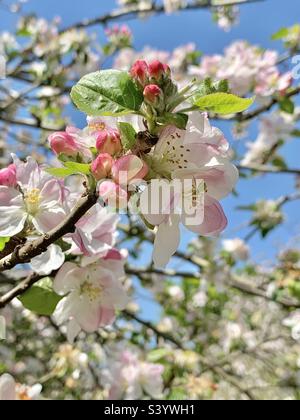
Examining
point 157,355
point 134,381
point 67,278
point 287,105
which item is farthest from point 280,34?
point 67,278

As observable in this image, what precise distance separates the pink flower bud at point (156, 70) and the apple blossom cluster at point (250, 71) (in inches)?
81.6

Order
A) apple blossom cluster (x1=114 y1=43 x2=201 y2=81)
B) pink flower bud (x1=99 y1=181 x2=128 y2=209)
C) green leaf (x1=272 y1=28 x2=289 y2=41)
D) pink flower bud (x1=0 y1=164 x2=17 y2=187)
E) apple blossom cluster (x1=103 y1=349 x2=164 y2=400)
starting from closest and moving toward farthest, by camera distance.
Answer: pink flower bud (x1=99 y1=181 x2=128 y2=209)
pink flower bud (x1=0 y1=164 x2=17 y2=187)
apple blossom cluster (x1=103 y1=349 x2=164 y2=400)
green leaf (x1=272 y1=28 x2=289 y2=41)
apple blossom cluster (x1=114 y1=43 x2=201 y2=81)

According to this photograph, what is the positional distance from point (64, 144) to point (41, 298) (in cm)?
46

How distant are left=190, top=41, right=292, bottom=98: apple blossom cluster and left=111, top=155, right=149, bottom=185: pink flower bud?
2.17 metres

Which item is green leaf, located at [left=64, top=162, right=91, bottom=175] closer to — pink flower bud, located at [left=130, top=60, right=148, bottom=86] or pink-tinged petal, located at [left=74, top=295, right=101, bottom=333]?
pink flower bud, located at [left=130, top=60, right=148, bottom=86]

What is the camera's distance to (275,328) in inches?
271

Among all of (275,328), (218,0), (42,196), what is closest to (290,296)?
(42,196)

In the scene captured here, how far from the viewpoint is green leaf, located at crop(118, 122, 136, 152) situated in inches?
28.6

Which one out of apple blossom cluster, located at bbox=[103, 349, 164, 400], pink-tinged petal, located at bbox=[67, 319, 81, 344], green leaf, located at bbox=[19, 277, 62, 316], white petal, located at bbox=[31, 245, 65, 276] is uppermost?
white petal, located at bbox=[31, 245, 65, 276]

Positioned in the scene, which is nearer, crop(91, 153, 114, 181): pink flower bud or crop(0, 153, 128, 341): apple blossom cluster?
crop(91, 153, 114, 181): pink flower bud

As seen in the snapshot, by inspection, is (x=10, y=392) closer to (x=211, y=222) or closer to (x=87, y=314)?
(x=87, y=314)

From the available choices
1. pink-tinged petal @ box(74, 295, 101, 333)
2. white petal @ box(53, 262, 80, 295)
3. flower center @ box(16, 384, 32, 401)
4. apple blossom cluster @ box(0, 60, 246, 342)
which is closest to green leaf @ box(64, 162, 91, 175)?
apple blossom cluster @ box(0, 60, 246, 342)

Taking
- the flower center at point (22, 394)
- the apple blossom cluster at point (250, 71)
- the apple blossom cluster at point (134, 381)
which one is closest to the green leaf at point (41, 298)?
the flower center at point (22, 394)

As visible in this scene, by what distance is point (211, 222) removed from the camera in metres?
0.82
